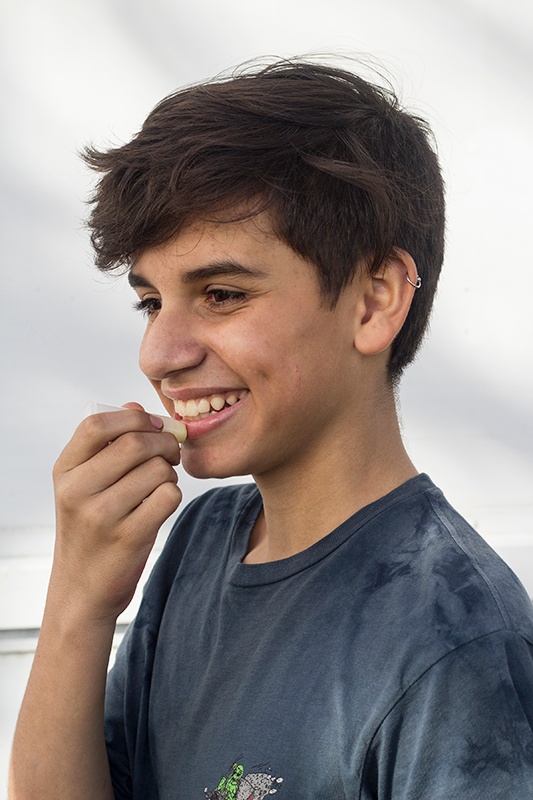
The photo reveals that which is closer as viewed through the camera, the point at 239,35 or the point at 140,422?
the point at 140,422

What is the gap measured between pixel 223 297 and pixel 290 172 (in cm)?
18

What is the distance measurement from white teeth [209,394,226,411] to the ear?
0.62 feet

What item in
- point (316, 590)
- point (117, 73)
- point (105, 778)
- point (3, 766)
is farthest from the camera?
point (3, 766)

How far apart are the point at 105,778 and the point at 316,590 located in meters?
0.45

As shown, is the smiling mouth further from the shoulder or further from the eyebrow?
the shoulder

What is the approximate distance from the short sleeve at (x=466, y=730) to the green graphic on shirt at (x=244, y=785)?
15 cm

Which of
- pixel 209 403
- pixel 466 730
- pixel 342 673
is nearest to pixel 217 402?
pixel 209 403

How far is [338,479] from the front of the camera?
1.32 m

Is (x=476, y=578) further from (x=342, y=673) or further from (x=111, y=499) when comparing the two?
(x=111, y=499)

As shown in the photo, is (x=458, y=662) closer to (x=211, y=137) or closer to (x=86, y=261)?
(x=211, y=137)

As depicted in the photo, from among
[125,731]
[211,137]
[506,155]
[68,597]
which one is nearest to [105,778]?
[125,731]

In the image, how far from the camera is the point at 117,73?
2244 mm

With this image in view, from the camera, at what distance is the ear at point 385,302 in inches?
51.0

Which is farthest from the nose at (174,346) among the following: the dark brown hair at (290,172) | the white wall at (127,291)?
the white wall at (127,291)
